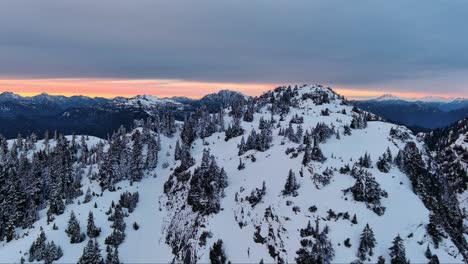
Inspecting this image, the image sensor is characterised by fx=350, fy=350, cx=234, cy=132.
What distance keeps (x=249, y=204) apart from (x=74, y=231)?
173 ft

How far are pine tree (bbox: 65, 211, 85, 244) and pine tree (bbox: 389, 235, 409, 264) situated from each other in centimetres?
8477

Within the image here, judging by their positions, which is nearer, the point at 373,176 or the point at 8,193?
the point at 373,176

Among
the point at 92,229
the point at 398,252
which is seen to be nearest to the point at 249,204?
the point at 398,252

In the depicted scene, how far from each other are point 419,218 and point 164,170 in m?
101

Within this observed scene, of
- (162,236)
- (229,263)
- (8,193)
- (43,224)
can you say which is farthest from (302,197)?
(8,193)

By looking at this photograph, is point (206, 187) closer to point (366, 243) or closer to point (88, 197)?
point (88, 197)

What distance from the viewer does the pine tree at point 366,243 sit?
259ft

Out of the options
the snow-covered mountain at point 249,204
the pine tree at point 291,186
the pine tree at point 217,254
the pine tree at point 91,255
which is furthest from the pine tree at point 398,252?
the pine tree at point 91,255

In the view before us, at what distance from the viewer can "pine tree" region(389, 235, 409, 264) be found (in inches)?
3009

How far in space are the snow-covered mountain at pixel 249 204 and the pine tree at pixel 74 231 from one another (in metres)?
0.36

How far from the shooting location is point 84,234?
106 m

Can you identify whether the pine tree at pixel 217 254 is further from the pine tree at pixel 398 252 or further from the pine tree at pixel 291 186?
the pine tree at pixel 398 252

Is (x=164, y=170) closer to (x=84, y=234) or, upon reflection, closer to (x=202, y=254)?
(x=84, y=234)

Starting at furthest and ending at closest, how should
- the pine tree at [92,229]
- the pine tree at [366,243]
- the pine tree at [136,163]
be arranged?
the pine tree at [136,163]
the pine tree at [92,229]
the pine tree at [366,243]
